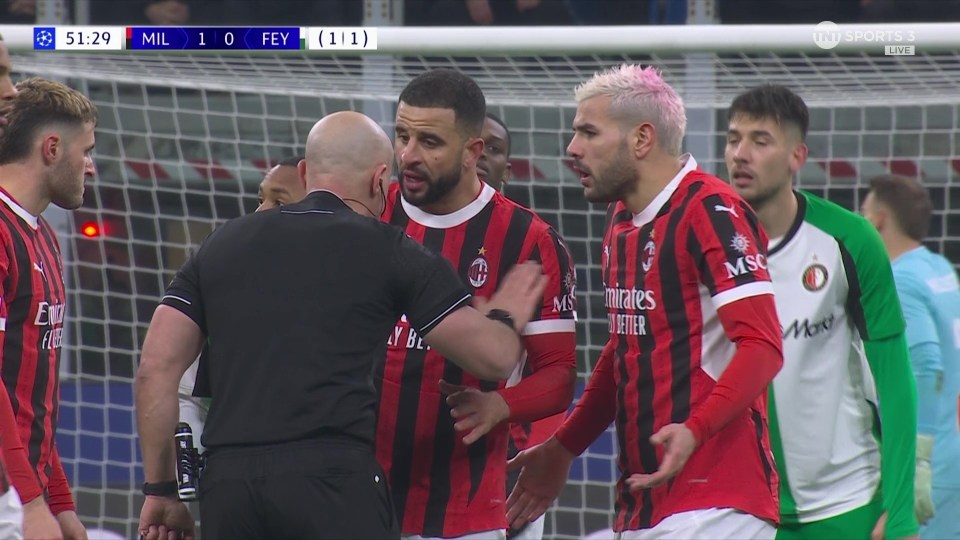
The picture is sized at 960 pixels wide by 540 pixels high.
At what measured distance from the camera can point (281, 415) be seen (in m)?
3.38

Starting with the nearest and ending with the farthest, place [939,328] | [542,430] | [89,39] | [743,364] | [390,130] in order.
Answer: [743,364] < [542,430] < [939,328] < [89,39] < [390,130]

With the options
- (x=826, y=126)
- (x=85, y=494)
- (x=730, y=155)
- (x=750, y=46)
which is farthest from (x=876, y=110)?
(x=85, y=494)

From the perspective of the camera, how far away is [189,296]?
3.52 metres

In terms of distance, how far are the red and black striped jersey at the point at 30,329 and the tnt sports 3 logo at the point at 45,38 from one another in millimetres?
2031

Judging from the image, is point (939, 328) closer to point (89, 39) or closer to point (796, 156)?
point (796, 156)

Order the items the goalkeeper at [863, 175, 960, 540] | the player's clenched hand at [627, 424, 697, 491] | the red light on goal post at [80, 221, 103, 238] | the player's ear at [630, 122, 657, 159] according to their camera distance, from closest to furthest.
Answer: the player's clenched hand at [627, 424, 697, 491], the player's ear at [630, 122, 657, 159], the goalkeeper at [863, 175, 960, 540], the red light on goal post at [80, 221, 103, 238]

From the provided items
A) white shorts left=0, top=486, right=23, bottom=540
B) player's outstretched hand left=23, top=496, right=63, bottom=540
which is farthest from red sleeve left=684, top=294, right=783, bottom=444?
white shorts left=0, top=486, right=23, bottom=540

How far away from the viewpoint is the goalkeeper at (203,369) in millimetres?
4082

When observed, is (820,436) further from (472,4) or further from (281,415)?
(472,4)

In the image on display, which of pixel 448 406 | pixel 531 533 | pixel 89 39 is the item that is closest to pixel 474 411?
pixel 448 406

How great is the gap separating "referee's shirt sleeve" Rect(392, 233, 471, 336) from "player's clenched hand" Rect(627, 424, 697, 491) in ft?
2.09

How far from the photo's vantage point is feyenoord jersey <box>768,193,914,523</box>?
4.18m

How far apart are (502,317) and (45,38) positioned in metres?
3.38

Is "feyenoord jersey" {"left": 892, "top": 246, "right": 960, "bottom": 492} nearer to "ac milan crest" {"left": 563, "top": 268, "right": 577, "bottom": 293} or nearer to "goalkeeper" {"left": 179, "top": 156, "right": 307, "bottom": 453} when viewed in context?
"ac milan crest" {"left": 563, "top": 268, "right": 577, "bottom": 293}
